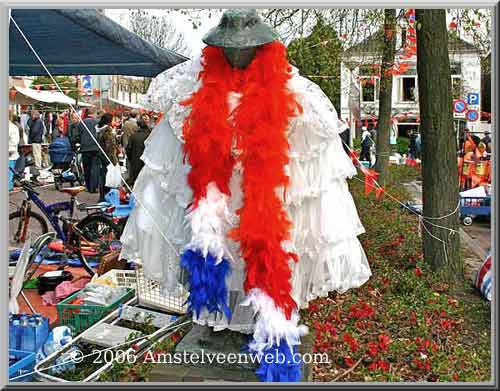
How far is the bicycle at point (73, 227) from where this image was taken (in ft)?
20.6

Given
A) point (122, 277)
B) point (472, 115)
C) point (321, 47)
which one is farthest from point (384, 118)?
point (122, 277)

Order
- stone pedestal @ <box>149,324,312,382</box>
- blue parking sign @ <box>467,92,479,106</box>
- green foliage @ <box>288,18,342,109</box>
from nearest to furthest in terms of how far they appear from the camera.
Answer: stone pedestal @ <box>149,324,312,382</box> < green foliage @ <box>288,18,342,109</box> < blue parking sign @ <box>467,92,479,106</box>

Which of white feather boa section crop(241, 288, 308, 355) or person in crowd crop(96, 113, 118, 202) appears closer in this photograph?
white feather boa section crop(241, 288, 308, 355)

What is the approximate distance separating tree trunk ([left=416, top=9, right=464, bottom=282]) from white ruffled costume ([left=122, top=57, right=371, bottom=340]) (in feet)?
9.16

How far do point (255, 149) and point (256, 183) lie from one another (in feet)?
0.55

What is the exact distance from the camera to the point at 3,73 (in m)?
3.35

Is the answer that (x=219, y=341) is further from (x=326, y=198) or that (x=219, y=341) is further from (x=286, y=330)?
(x=326, y=198)

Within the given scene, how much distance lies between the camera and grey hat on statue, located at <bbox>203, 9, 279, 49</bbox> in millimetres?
2938

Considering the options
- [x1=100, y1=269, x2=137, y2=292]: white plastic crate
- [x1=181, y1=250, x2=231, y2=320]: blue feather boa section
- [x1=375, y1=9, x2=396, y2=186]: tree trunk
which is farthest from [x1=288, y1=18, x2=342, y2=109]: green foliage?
[x1=181, y1=250, x2=231, y2=320]: blue feather boa section

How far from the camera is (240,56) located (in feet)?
10.0

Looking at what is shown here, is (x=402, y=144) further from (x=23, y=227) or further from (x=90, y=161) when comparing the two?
(x=23, y=227)

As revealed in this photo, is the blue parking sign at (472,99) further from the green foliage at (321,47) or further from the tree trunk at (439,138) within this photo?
the tree trunk at (439,138)

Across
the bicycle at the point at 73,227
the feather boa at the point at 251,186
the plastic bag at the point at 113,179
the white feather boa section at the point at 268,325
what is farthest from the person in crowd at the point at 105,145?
the white feather boa section at the point at 268,325

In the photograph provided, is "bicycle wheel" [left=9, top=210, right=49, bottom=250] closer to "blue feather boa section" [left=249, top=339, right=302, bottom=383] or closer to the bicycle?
the bicycle
